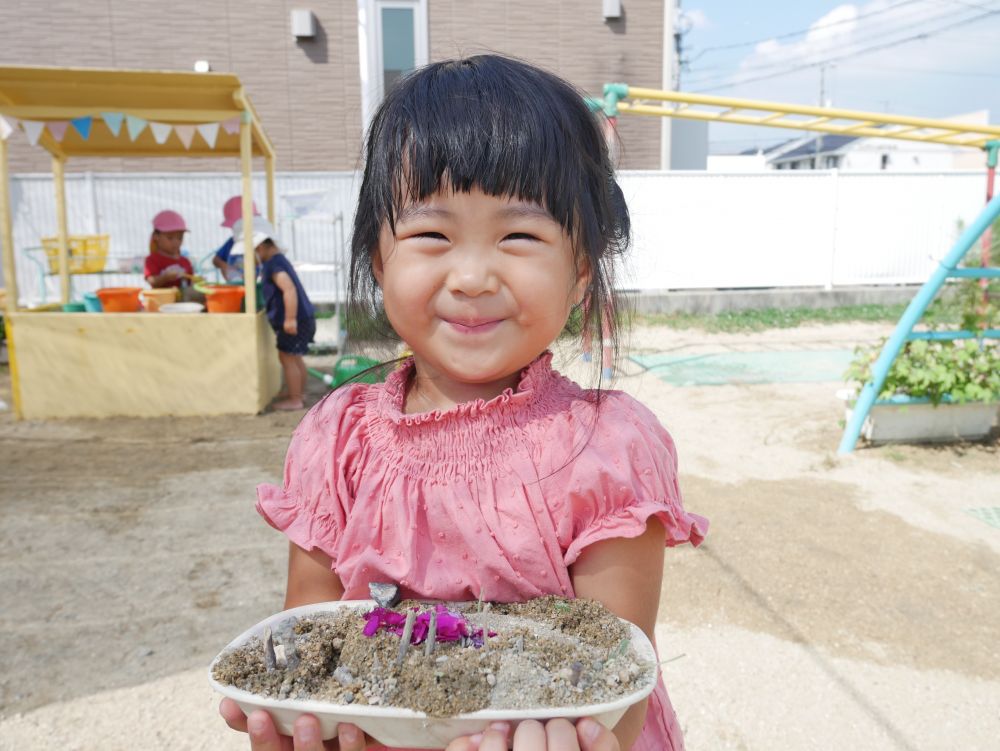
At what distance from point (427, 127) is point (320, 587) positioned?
621 millimetres

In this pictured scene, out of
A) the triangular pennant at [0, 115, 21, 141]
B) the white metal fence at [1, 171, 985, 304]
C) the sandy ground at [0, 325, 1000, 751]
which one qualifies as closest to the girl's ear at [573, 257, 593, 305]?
the sandy ground at [0, 325, 1000, 751]

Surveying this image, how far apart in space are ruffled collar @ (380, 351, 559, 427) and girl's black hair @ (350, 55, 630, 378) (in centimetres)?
15

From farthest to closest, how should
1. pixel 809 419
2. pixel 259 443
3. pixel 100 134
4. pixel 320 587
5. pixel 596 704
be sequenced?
pixel 100 134 < pixel 809 419 < pixel 259 443 < pixel 320 587 < pixel 596 704

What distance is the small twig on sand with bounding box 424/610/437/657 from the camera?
2.72 ft

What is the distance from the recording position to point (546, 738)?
74 centimetres

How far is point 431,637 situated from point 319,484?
30cm

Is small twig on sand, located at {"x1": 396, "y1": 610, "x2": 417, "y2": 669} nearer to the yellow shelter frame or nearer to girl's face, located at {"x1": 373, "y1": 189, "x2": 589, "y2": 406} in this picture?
girl's face, located at {"x1": 373, "y1": 189, "x2": 589, "y2": 406}

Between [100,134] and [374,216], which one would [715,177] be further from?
[374,216]

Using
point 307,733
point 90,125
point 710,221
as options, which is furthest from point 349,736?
point 710,221

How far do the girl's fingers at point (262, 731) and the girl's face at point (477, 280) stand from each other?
44 centimetres

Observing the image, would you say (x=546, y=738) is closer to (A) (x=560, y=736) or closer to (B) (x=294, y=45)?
(A) (x=560, y=736)

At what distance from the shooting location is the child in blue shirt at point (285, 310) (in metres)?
5.99

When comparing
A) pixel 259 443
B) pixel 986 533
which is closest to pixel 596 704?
pixel 986 533

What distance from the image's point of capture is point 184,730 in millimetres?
2199
